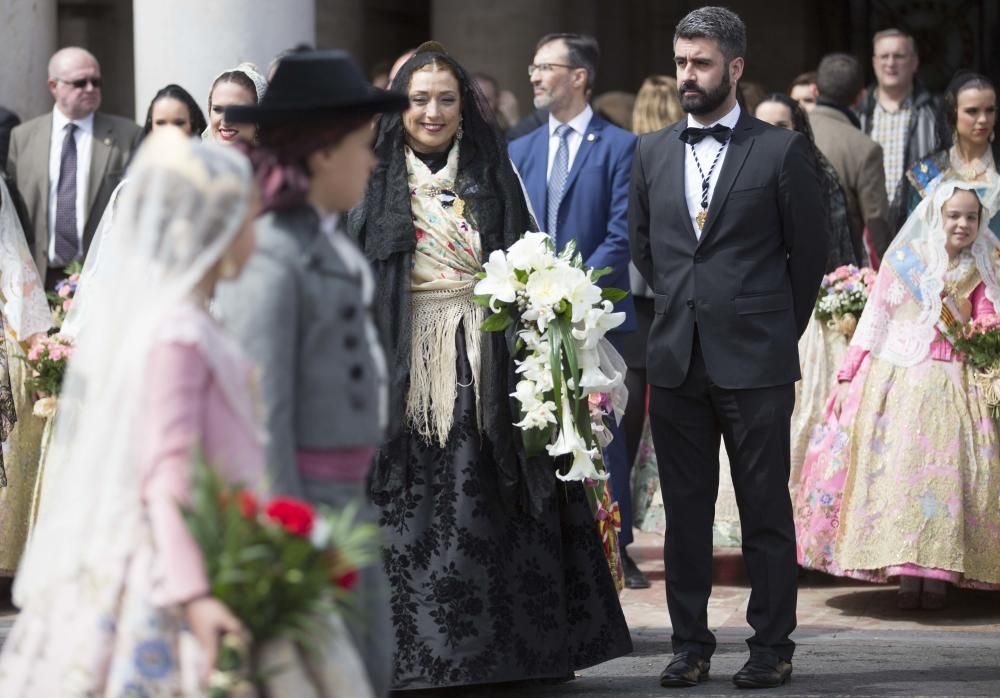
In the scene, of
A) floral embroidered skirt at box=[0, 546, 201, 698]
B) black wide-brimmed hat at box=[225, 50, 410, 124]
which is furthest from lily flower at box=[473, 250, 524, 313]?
floral embroidered skirt at box=[0, 546, 201, 698]

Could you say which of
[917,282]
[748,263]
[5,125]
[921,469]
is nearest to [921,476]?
[921,469]

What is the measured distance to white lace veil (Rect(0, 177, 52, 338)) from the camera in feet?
25.4

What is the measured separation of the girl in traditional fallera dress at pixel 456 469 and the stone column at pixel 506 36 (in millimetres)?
7844

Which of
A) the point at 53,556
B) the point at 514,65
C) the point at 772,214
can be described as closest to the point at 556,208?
the point at 772,214

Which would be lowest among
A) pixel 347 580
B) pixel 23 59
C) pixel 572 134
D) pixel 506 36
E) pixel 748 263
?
pixel 347 580

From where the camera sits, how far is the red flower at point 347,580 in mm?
3318

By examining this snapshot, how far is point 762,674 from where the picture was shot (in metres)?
6.10

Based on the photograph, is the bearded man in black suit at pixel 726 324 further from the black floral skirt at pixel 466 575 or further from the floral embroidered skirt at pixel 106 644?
the floral embroidered skirt at pixel 106 644

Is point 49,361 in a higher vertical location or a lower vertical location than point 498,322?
lower

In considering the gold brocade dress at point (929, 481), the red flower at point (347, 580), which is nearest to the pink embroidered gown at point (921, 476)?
the gold brocade dress at point (929, 481)

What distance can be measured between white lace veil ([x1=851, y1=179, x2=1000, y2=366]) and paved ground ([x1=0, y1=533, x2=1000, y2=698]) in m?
1.05

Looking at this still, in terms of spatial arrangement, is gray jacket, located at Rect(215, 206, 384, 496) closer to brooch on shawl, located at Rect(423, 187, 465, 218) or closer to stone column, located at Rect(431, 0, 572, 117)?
brooch on shawl, located at Rect(423, 187, 465, 218)

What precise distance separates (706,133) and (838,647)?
79.8 inches

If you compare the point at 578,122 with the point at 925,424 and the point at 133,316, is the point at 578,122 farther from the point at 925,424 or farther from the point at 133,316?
the point at 133,316
